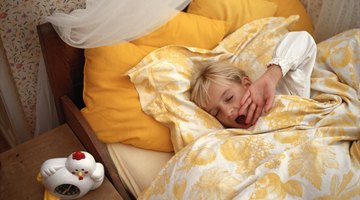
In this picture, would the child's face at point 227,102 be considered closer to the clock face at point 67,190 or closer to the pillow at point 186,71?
the pillow at point 186,71

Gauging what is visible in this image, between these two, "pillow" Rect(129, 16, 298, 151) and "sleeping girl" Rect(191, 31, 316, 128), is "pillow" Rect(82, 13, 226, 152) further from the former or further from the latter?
"sleeping girl" Rect(191, 31, 316, 128)

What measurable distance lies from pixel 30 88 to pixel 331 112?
0.99 m

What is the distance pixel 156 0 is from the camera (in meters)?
1.08

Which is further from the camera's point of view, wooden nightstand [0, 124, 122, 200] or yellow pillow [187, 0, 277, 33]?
yellow pillow [187, 0, 277, 33]

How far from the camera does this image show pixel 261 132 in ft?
3.38

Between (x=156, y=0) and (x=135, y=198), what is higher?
Result: (x=156, y=0)

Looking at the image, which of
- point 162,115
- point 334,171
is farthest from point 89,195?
point 334,171

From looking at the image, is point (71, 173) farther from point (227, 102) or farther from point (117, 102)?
point (227, 102)

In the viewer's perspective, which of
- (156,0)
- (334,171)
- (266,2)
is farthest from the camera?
(266,2)

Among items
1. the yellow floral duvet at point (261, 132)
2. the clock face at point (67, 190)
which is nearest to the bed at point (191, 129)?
the yellow floral duvet at point (261, 132)

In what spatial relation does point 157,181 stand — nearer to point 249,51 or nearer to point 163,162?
point 163,162

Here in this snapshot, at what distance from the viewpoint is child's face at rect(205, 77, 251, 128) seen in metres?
1.11

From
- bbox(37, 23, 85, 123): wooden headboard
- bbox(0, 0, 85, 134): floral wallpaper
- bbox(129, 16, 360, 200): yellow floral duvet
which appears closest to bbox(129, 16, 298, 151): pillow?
bbox(129, 16, 360, 200): yellow floral duvet

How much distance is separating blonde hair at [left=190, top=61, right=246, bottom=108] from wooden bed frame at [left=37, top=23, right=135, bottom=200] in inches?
13.0
